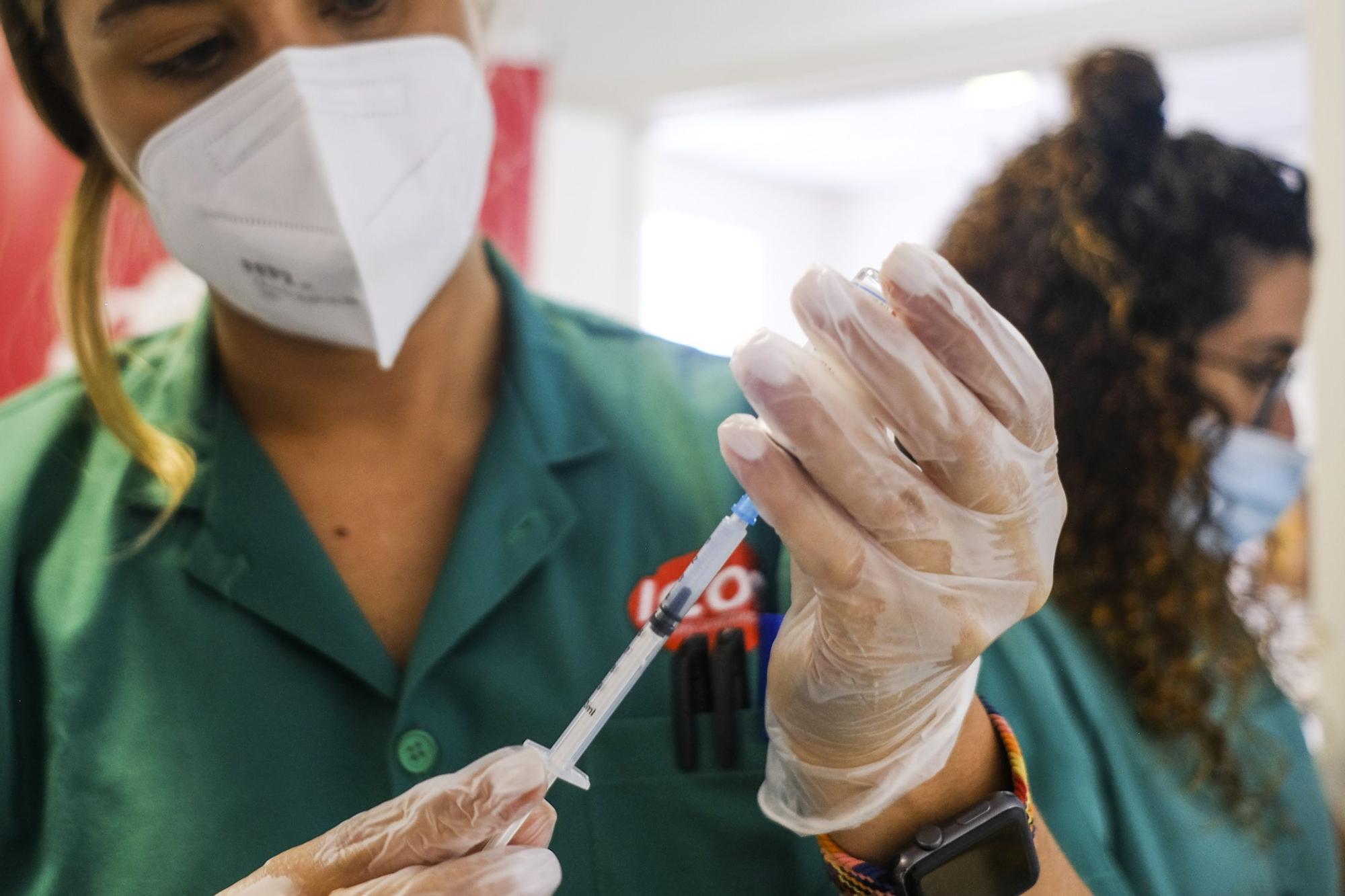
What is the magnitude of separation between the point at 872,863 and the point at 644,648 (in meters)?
0.18

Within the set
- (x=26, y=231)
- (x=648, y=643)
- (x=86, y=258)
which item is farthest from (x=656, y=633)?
(x=26, y=231)

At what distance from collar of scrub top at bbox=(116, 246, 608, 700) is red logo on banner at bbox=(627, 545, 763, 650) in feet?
0.25

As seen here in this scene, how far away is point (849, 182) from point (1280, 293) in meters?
2.84

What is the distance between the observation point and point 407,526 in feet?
2.63

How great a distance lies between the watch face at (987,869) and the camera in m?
0.58

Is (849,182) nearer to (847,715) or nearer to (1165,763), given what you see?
(1165,763)

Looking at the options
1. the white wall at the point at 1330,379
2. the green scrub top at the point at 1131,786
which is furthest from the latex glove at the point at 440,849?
the white wall at the point at 1330,379

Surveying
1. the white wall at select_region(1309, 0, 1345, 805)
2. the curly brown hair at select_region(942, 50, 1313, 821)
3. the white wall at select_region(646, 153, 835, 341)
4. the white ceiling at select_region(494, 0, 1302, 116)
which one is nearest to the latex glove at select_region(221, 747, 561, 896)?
the curly brown hair at select_region(942, 50, 1313, 821)

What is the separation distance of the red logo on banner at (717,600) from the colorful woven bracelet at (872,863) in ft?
0.51

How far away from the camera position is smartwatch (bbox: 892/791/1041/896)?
586 mm

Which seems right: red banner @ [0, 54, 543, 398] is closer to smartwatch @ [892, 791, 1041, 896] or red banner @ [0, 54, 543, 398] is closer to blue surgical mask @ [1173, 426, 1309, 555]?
blue surgical mask @ [1173, 426, 1309, 555]

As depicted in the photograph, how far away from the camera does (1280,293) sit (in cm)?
132

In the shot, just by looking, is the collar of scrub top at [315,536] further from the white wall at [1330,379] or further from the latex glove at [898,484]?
the white wall at [1330,379]

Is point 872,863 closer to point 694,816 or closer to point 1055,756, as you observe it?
point 694,816
